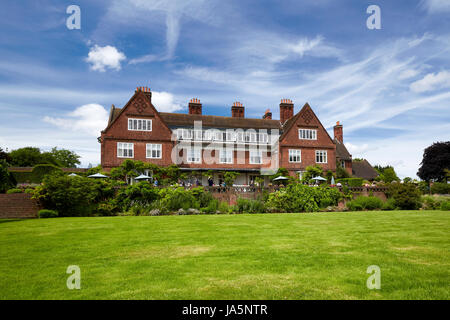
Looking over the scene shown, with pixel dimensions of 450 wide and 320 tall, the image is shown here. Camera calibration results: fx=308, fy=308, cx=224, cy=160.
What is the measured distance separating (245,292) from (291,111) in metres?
44.2

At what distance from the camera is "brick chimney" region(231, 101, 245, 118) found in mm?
45938

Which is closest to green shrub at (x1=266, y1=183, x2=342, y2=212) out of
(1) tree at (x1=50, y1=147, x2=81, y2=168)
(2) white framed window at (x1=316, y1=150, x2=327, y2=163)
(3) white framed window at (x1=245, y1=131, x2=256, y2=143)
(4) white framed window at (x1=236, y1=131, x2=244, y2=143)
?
(2) white framed window at (x1=316, y1=150, x2=327, y2=163)

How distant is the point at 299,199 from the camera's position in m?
21.2

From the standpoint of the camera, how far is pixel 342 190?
24.5m

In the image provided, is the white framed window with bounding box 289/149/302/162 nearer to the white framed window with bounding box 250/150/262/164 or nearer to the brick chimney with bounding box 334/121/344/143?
the white framed window with bounding box 250/150/262/164

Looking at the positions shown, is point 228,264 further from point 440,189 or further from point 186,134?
point 440,189

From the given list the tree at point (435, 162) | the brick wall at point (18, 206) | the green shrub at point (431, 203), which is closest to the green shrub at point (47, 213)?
the brick wall at point (18, 206)

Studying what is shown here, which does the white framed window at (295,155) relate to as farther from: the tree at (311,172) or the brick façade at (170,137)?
the tree at (311,172)

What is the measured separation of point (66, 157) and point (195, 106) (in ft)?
192

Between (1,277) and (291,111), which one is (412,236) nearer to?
(1,277)

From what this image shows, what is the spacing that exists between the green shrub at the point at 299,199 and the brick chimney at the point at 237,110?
24991 mm

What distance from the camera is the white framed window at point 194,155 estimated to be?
130 feet

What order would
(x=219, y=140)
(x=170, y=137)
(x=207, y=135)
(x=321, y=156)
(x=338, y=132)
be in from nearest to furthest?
(x=170, y=137)
(x=207, y=135)
(x=219, y=140)
(x=321, y=156)
(x=338, y=132)

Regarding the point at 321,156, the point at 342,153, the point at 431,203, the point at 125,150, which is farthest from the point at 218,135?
the point at 431,203
